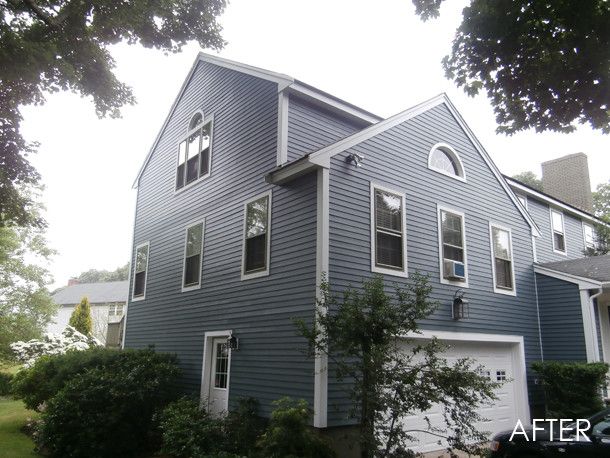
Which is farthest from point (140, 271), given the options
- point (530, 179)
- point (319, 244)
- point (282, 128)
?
point (530, 179)

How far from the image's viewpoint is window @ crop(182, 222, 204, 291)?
12.6 meters

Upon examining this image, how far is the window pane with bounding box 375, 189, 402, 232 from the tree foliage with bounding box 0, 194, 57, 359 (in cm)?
2100

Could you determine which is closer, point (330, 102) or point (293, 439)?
point (293, 439)

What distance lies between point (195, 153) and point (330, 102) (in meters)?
4.74

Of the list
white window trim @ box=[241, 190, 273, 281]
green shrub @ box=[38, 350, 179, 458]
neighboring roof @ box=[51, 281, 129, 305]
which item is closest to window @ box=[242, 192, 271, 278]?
white window trim @ box=[241, 190, 273, 281]

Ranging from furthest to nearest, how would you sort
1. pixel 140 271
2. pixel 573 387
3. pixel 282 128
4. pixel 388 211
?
pixel 140 271 → pixel 573 387 → pixel 282 128 → pixel 388 211

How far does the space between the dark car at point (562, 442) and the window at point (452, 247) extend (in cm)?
423

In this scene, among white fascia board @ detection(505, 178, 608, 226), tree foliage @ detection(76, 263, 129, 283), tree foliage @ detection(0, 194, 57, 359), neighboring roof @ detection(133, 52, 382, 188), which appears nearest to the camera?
neighboring roof @ detection(133, 52, 382, 188)

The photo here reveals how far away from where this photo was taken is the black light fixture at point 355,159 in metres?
9.39

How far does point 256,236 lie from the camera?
1048cm

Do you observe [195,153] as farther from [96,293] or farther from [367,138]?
[96,293]

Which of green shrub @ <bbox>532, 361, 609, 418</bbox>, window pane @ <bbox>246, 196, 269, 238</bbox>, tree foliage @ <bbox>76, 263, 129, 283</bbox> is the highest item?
tree foliage @ <bbox>76, 263, 129, 283</bbox>

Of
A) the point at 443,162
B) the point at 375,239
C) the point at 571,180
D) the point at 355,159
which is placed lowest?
the point at 375,239

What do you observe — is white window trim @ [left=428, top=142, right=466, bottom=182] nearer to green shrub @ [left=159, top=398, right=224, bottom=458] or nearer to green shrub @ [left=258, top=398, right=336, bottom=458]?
green shrub @ [left=258, top=398, right=336, bottom=458]
